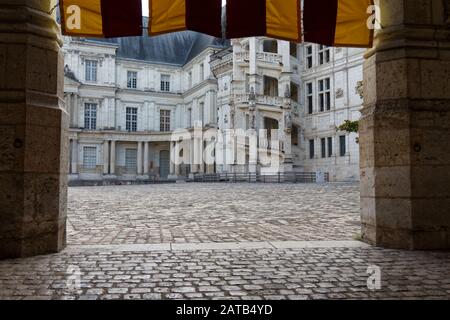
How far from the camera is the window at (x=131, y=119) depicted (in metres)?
50.3

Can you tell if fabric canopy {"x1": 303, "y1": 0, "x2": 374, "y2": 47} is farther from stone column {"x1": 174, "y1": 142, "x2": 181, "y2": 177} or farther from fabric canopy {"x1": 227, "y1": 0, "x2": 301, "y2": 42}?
stone column {"x1": 174, "y1": 142, "x2": 181, "y2": 177}

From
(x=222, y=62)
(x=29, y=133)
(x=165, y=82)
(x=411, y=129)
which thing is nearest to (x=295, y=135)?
(x=222, y=62)

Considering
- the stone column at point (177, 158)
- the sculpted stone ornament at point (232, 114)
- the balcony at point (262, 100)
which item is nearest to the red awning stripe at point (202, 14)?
the balcony at point (262, 100)

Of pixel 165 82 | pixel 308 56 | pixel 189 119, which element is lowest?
pixel 189 119

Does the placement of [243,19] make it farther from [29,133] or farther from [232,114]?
[232,114]

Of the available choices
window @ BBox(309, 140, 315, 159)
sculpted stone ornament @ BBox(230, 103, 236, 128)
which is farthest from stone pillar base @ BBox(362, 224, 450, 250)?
window @ BBox(309, 140, 315, 159)

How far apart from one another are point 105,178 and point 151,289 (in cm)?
4454

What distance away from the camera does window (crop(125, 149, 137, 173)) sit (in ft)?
161

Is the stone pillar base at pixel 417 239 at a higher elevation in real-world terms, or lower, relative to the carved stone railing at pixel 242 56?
lower

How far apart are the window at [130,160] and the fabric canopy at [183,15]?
146ft

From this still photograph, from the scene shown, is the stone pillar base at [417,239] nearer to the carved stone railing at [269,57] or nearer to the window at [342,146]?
the window at [342,146]

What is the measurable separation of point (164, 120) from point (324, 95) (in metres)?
22.4

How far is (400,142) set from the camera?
218 inches

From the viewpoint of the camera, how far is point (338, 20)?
6.32 m
